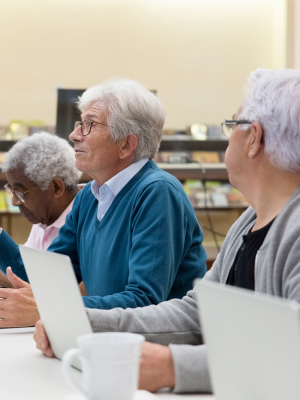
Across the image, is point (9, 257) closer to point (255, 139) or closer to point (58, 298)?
point (58, 298)

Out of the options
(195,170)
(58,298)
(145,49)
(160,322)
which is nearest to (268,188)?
(160,322)

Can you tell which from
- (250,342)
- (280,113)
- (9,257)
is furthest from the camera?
(9,257)

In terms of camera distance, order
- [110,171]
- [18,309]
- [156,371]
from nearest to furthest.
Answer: [156,371], [18,309], [110,171]

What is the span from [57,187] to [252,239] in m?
1.35

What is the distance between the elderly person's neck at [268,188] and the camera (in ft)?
3.29

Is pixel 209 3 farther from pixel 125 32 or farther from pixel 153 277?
pixel 153 277

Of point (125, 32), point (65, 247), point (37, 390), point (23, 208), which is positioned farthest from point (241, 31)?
point (37, 390)

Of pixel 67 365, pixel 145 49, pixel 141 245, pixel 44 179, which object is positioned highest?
pixel 145 49

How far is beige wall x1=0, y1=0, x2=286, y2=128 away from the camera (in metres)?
5.73

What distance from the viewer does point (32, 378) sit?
3.07ft

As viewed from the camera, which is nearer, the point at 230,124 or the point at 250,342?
the point at 250,342

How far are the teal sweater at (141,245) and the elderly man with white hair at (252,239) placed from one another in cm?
25

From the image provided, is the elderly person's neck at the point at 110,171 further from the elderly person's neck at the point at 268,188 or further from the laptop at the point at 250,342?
the laptop at the point at 250,342

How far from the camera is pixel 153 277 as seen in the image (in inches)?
54.0
